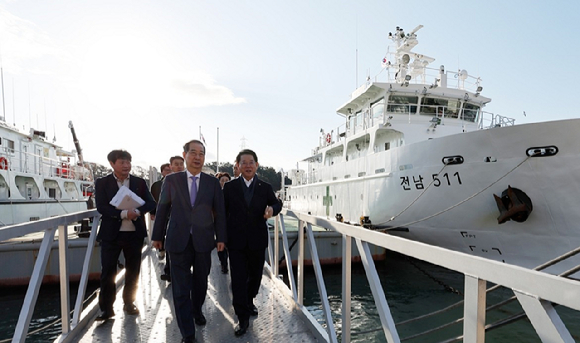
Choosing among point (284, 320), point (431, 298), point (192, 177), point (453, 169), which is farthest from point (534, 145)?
point (192, 177)

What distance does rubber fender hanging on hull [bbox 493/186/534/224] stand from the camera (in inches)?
284

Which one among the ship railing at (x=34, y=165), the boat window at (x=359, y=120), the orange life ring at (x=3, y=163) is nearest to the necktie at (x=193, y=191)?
the boat window at (x=359, y=120)

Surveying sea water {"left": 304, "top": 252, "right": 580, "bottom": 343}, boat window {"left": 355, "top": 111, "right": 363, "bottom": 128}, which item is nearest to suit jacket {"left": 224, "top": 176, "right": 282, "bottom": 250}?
sea water {"left": 304, "top": 252, "right": 580, "bottom": 343}

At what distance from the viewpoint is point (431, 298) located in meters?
8.73

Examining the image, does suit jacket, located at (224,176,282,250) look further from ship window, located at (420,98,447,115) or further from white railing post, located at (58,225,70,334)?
ship window, located at (420,98,447,115)

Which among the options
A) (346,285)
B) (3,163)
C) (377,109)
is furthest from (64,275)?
(3,163)

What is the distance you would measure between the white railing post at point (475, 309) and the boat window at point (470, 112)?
47.8 ft

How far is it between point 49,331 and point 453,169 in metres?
9.83

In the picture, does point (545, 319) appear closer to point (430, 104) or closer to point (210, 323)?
point (210, 323)

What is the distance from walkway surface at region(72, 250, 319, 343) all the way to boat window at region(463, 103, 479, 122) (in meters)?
12.7

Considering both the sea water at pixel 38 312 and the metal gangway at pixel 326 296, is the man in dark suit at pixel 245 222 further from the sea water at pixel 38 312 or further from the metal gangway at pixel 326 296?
the sea water at pixel 38 312

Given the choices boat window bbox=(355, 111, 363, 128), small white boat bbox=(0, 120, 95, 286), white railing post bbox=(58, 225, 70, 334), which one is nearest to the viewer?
white railing post bbox=(58, 225, 70, 334)

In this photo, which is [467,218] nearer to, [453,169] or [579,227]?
[453,169]

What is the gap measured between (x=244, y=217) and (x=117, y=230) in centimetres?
137
